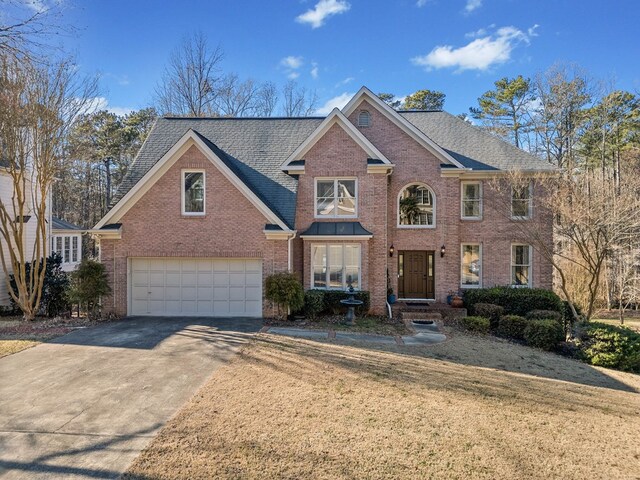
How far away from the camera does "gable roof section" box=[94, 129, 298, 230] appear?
13.2 m

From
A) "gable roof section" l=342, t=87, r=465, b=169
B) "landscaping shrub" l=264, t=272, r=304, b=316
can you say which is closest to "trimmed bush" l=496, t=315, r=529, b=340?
"gable roof section" l=342, t=87, r=465, b=169

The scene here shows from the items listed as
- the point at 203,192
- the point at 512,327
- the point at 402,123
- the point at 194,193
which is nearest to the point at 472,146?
the point at 402,123

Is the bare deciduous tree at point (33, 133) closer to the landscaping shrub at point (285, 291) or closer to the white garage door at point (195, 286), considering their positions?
the white garage door at point (195, 286)

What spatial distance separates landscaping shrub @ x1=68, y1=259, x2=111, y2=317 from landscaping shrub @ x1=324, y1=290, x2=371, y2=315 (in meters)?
8.15

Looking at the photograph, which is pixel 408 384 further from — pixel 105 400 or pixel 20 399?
pixel 20 399

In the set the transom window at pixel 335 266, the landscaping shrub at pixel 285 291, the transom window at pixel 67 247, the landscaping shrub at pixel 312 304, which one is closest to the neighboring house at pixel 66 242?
the transom window at pixel 67 247

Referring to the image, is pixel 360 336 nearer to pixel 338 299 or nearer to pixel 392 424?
pixel 338 299

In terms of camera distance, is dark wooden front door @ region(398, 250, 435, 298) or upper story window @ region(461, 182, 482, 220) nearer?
dark wooden front door @ region(398, 250, 435, 298)

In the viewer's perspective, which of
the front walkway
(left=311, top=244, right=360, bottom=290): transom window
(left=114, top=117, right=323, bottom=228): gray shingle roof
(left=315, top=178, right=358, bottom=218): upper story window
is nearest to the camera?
the front walkway

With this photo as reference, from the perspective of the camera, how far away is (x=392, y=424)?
566cm

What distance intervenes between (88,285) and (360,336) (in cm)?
954

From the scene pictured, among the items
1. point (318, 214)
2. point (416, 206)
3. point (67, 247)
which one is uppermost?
point (416, 206)

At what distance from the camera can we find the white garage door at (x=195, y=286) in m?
13.7

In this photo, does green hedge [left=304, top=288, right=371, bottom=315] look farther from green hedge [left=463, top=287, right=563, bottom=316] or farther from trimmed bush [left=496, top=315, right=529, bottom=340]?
trimmed bush [left=496, top=315, right=529, bottom=340]
